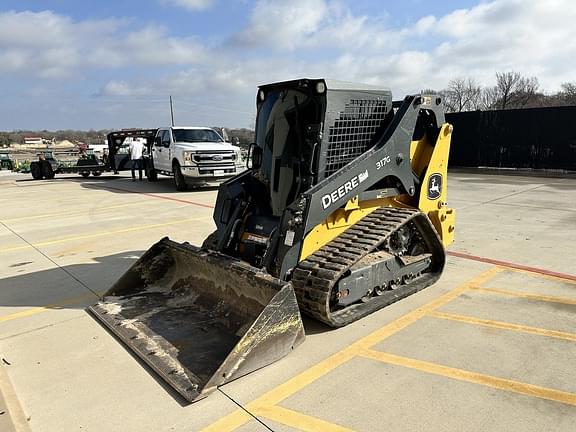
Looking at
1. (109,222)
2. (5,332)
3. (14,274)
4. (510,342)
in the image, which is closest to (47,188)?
(109,222)

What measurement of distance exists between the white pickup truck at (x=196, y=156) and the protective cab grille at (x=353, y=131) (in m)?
10.3

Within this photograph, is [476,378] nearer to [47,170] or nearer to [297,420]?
[297,420]

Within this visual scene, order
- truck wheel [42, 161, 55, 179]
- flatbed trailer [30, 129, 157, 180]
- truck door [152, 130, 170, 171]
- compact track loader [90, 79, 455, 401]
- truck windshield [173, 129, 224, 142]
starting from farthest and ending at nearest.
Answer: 1. truck wheel [42, 161, 55, 179]
2. flatbed trailer [30, 129, 157, 180]
3. truck door [152, 130, 170, 171]
4. truck windshield [173, 129, 224, 142]
5. compact track loader [90, 79, 455, 401]

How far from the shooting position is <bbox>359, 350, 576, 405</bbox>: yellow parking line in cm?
308

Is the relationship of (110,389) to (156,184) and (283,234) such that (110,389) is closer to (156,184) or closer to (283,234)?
(283,234)

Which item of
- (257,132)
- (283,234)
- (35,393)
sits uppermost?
(257,132)

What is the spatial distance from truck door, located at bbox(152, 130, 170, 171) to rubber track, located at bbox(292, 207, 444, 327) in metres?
12.4

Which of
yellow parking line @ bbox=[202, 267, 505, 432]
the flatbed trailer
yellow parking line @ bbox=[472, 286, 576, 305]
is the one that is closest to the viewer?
yellow parking line @ bbox=[202, 267, 505, 432]

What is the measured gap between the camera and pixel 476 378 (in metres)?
3.31

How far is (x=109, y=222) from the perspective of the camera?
9805 mm

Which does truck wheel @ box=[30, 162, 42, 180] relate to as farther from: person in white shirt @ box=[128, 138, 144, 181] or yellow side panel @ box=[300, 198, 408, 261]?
yellow side panel @ box=[300, 198, 408, 261]

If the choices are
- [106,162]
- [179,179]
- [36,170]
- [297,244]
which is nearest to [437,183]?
[297,244]

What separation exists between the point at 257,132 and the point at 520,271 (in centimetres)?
365

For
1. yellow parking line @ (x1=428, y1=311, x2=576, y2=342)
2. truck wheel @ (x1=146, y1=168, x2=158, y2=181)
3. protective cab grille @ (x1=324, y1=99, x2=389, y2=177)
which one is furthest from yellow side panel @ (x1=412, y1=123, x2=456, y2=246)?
truck wheel @ (x1=146, y1=168, x2=158, y2=181)
